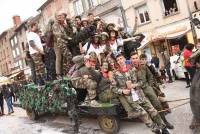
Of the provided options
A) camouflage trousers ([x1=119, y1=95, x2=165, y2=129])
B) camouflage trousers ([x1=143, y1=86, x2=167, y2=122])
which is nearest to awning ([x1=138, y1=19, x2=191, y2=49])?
camouflage trousers ([x1=143, y1=86, x2=167, y2=122])

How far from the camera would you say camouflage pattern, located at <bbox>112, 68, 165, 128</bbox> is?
766 centimetres

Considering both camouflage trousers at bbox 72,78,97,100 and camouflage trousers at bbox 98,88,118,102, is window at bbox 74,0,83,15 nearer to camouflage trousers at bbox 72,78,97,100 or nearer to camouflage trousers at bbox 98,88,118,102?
→ camouflage trousers at bbox 72,78,97,100

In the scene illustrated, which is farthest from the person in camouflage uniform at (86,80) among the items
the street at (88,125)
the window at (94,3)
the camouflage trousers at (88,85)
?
the window at (94,3)

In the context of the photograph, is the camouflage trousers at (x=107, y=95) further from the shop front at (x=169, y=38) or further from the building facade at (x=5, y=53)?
the building facade at (x=5, y=53)

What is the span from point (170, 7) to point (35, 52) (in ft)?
59.2

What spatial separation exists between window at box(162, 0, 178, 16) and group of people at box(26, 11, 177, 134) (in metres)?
17.1

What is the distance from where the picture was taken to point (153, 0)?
2838 centimetres

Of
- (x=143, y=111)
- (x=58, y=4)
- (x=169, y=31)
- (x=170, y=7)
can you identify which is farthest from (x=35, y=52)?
(x=58, y=4)

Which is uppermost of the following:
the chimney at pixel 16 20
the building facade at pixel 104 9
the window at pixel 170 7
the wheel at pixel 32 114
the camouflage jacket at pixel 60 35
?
the chimney at pixel 16 20

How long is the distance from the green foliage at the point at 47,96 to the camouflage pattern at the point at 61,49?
1.80ft

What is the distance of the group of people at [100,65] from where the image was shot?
314 inches

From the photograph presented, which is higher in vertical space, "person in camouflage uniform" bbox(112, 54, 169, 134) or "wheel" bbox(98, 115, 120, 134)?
"person in camouflage uniform" bbox(112, 54, 169, 134)

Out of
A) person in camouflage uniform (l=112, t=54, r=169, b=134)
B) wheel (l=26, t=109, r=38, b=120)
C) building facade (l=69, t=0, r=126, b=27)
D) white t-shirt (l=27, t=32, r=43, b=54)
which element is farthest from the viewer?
building facade (l=69, t=0, r=126, b=27)

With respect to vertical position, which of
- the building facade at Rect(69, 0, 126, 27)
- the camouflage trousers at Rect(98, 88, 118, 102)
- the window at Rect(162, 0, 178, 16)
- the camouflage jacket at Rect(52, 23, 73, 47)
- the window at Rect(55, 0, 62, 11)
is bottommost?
the camouflage trousers at Rect(98, 88, 118, 102)
